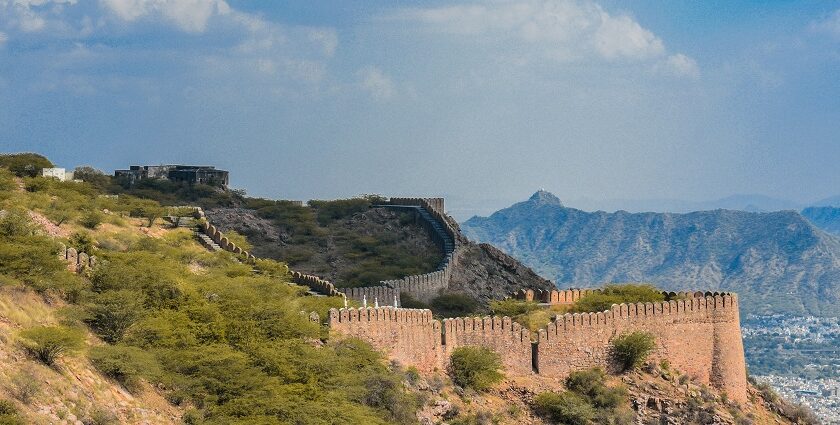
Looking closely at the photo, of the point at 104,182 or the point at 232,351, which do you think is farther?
the point at 104,182

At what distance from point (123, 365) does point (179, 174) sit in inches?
1772

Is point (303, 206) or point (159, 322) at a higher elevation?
point (303, 206)

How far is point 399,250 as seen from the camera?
61.3 meters

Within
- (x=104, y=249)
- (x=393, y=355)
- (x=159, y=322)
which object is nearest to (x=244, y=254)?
(x=104, y=249)

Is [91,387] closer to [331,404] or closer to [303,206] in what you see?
[331,404]

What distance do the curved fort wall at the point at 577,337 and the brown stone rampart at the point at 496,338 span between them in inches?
1.0

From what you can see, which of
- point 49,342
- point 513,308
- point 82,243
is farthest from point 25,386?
point 513,308

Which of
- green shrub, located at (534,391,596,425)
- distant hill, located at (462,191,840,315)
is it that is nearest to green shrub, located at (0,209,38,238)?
green shrub, located at (534,391,596,425)

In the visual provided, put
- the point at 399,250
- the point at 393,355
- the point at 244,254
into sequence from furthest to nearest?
1. the point at 399,250
2. the point at 244,254
3. the point at 393,355

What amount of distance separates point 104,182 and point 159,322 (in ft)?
117

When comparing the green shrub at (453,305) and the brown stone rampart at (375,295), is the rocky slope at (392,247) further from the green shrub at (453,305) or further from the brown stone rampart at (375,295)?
the brown stone rampart at (375,295)

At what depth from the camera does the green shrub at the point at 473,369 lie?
3569 centimetres

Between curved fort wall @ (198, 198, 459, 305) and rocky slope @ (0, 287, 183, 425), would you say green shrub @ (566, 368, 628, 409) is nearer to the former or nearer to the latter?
curved fort wall @ (198, 198, 459, 305)

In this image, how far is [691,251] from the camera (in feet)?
588
